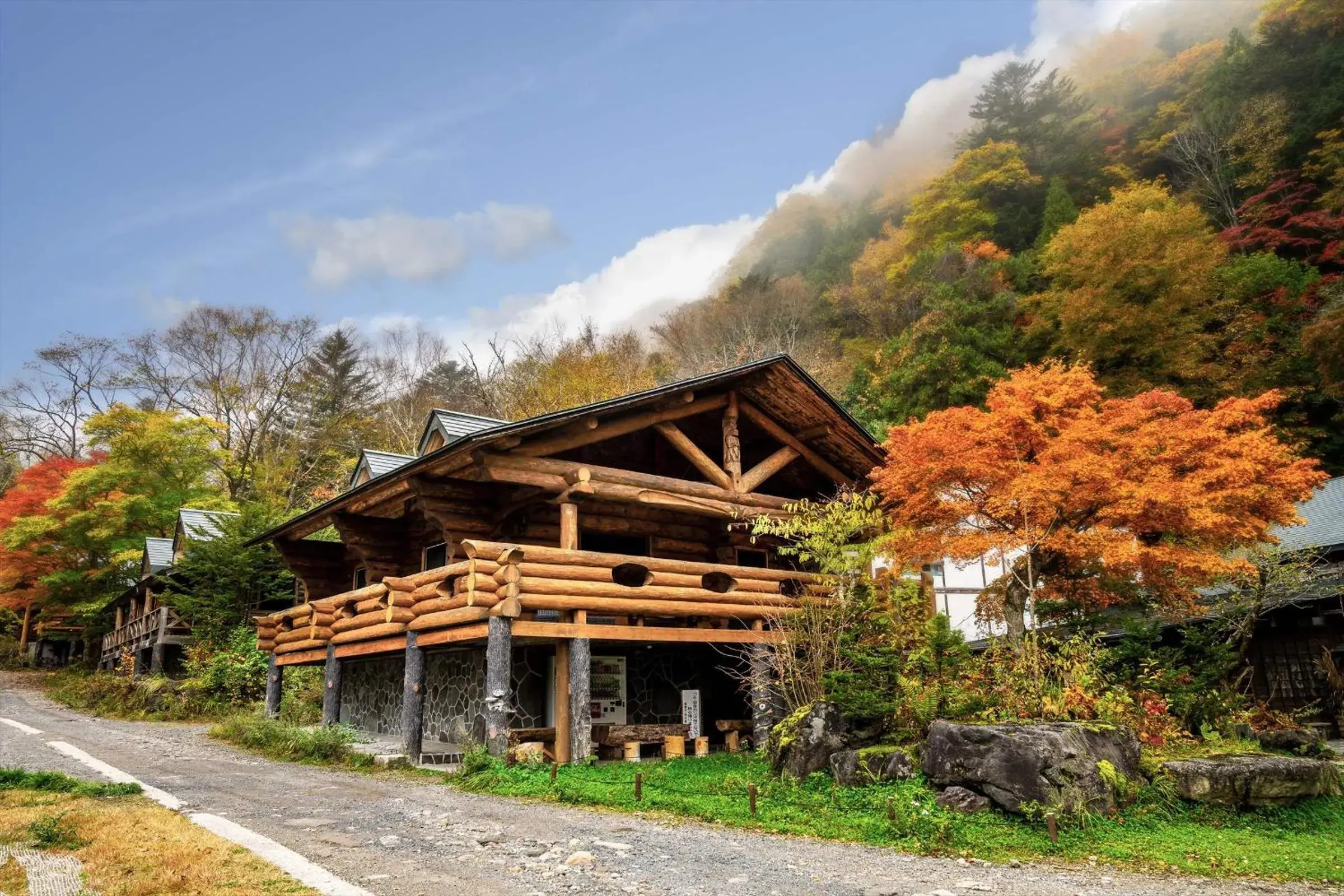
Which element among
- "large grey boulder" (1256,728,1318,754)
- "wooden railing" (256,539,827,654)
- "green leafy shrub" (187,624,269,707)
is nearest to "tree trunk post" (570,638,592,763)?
"wooden railing" (256,539,827,654)

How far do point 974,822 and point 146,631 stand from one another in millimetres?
32523

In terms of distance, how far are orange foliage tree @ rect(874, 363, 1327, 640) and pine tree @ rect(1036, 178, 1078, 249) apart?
23730 millimetres

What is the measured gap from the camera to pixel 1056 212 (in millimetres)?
37750

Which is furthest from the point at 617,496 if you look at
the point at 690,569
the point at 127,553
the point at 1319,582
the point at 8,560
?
the point at 8,560

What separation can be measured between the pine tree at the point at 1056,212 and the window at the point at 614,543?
26.6 m

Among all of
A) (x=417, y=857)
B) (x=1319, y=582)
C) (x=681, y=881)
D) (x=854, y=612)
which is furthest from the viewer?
(x=1319, y=582)

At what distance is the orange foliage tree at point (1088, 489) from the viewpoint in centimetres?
1276

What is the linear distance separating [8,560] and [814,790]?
36.9 m

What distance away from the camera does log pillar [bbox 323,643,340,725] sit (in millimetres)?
16906

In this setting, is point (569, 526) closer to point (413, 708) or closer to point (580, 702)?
point (580, 702)

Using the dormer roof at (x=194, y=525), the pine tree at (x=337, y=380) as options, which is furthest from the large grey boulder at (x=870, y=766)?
the pine tree at (x=337, y=380)

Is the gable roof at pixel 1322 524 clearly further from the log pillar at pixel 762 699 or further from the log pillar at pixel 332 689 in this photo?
the log pillar at pixel 332 689

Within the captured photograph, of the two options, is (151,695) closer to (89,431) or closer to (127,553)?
(127,553)

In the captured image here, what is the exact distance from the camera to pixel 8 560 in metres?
34.8
